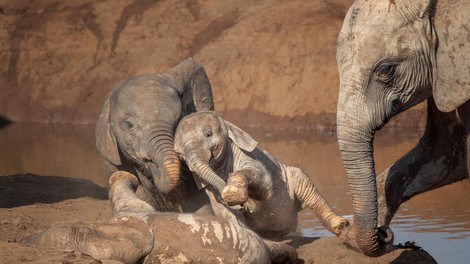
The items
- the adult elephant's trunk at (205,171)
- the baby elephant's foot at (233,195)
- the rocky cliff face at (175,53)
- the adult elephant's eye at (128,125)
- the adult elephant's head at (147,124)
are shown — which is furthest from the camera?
the rocky cliff face at (175,53)

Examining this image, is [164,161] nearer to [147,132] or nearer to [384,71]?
[147,132]

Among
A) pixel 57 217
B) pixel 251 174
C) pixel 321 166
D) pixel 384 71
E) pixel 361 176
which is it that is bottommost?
pixel 321 166

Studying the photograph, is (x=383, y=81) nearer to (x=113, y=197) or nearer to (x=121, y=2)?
(x=113, y=197)

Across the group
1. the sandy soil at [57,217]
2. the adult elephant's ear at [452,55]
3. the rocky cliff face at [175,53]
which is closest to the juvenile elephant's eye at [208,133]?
the sandy soil at [57,217]

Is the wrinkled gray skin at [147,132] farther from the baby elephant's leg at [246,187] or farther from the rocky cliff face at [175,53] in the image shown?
the rocky cliff face at [175,53]

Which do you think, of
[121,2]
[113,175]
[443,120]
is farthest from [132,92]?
[121,2]

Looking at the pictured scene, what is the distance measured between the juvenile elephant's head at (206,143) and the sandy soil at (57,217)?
2.90 ft

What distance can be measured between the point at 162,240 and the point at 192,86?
2663 millimetres

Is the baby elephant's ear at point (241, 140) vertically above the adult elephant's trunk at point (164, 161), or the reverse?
the baby elephant's ear at point (241, 140)

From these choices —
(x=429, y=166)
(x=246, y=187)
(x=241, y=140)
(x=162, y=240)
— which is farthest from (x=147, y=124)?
(x=429, y=166)

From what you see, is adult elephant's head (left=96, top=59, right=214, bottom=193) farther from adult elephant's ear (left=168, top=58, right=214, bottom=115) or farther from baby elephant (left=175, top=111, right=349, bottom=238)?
baby elephant (left=175, top=111, right=349, bottom=238)

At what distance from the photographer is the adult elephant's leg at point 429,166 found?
8.02m

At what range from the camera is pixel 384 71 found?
6668 millimetres

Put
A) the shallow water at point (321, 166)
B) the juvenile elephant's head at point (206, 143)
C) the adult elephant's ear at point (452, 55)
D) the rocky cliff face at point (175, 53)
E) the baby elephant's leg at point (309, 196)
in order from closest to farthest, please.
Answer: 1. the adult elephant's ear at point (452, 55)
2. the juvenile elephant's head at point (206, 143)
3. the baby elephant's leg at point (309, 196)
4. the shallow water at point (321, 166)
5. the rocky cliff face at point (175, 53)
